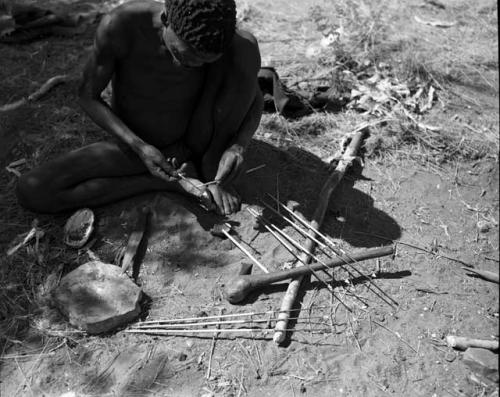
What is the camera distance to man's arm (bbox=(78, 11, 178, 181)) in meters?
2.95

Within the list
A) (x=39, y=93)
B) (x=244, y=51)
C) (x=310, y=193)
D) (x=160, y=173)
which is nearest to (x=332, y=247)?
(x=310, y=193)

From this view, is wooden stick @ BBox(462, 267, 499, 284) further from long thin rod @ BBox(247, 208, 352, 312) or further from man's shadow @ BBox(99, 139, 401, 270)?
long thin rod @ BBox(247, 208, 352, 312)

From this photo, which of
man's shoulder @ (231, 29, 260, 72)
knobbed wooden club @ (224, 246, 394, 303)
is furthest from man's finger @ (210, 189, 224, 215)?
man's shoulder @ (231, 29, 260, 72)

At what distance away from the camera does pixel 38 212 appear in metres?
3.55

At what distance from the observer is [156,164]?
3.22m

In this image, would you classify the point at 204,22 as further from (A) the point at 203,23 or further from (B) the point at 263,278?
(B) the point at 263,278

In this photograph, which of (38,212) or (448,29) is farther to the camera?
(448,29)

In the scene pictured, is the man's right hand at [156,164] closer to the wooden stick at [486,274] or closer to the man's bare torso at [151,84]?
the man's bare torso at [151,84]

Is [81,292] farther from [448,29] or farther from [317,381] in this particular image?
[448,29]

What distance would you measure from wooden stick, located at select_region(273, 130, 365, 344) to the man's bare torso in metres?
1.05

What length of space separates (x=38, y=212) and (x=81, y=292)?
0.81 m

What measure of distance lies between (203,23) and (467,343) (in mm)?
2138

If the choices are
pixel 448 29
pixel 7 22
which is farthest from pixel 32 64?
pixel 448 29

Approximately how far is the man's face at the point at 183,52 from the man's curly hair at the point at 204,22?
41 mm
